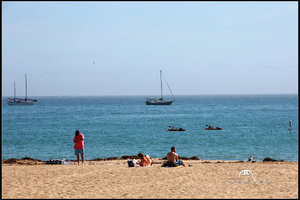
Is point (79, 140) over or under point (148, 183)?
over

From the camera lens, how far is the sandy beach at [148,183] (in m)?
11.4

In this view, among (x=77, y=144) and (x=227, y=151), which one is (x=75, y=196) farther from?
(x=227, y=151)

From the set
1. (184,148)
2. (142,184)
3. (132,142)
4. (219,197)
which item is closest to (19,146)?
(132,142)

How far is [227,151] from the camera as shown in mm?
38781

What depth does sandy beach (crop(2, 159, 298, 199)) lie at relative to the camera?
450 inches

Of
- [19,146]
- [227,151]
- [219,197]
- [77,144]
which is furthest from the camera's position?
[19,146]

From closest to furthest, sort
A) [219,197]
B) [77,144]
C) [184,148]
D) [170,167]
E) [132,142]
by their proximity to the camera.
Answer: [219,197] < [170,167] < [77,144] < [184,148] < [132,142]

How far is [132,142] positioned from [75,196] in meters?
36.4

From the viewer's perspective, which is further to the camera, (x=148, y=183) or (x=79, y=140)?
(x=79, y=140)

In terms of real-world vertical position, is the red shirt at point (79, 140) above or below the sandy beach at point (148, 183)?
above

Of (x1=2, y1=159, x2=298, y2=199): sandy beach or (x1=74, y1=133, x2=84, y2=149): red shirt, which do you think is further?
(x1=74, y1=133, x2=84, y2=149): red shirt

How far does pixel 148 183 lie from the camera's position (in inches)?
523

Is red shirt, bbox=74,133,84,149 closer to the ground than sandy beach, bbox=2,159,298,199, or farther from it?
farther from it

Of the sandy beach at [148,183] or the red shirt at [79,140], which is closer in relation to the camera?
the sandy beach at [148,183]
